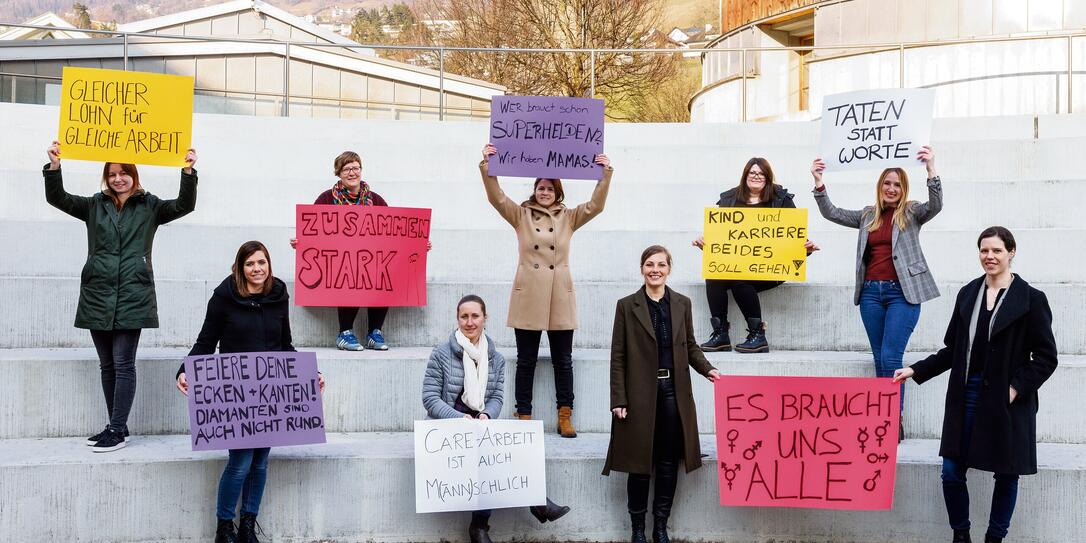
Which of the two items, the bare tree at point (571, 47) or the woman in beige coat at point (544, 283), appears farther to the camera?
the bare tree at point (571, 47)

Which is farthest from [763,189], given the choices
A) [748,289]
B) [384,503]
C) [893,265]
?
[384,503]

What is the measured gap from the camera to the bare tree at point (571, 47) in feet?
79.4

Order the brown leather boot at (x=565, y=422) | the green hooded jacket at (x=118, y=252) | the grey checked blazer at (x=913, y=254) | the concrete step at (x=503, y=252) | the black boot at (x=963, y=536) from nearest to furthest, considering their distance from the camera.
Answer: the black boot at (x=963, y=536) → the green hooded jacket at (x=118, y=252) → the grey checked blazer at (x=913, y=254) → the brown leather boot at (x=565, y=422) → the concrete step at (x=503, y=252)

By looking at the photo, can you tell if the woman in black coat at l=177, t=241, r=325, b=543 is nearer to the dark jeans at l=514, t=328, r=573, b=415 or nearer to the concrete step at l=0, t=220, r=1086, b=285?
the dark jeans at l=514, t=328, r=573, b=415

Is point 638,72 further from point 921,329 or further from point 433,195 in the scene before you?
point 921,329

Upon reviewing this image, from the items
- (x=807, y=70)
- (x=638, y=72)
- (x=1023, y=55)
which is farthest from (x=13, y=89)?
(x=638, y=72)

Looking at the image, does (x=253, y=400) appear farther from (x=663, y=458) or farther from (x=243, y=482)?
(x=663, y=458)

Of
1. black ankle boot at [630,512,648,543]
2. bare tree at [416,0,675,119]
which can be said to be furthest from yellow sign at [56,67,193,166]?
bare tree at [416,0,675,119]

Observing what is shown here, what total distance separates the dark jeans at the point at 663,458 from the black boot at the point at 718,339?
5.81 feet

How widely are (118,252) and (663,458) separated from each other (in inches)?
135

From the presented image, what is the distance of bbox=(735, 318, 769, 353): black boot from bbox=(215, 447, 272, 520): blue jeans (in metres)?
3.46

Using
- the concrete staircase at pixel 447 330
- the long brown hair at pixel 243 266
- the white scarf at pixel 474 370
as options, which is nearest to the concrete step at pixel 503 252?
the concrete staircase at pixel 447 330

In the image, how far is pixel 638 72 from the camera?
2656cm

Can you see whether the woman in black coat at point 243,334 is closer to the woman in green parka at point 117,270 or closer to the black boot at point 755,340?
the woman in green parka at point 117,270
